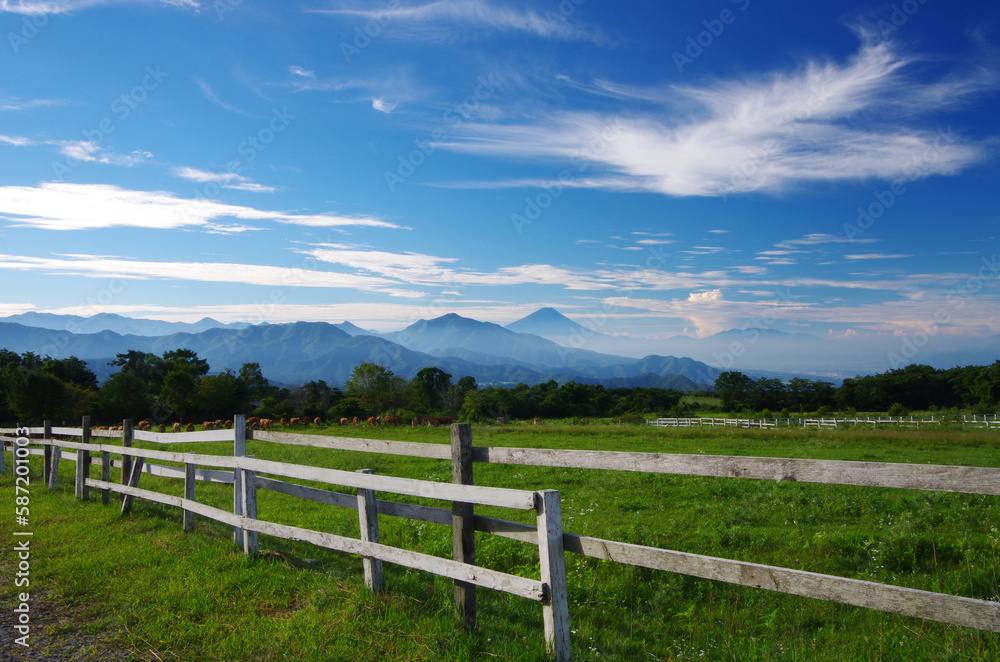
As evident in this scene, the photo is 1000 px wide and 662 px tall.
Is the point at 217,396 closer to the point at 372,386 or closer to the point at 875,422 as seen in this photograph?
the point at 372,386

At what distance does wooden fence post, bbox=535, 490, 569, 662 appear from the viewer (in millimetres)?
4078

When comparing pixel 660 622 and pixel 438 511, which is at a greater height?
pixel 438 511

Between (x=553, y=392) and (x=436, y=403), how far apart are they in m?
21.1

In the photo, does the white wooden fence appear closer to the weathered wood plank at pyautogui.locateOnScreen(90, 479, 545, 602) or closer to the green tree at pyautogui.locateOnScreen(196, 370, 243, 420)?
the weathered wood plank at pyautogui.locateOnScreen(90, 479, 545, 602)

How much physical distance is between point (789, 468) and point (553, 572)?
6.10ft

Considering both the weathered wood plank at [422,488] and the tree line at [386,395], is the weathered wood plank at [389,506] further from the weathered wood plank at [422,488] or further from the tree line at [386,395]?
the tree line at [386,395]

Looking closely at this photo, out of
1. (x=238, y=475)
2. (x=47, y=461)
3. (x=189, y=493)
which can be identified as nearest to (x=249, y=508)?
(x=238, y=475)

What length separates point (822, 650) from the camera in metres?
4.83

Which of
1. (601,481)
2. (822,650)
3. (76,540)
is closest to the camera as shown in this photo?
(822,650)

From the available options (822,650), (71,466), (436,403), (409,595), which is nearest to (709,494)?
(822,650)

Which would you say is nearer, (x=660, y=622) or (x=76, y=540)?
(x=660, y=622)

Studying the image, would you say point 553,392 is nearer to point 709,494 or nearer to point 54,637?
point 709,494

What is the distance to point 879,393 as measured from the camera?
83438 millimetres

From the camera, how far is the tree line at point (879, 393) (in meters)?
78.9
